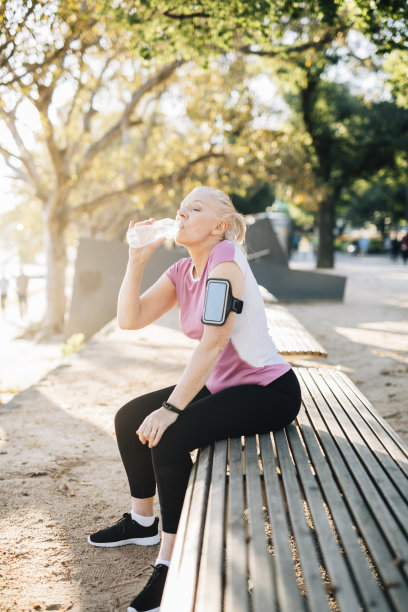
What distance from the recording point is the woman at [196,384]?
2.27 metres

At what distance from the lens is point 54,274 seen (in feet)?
57.1

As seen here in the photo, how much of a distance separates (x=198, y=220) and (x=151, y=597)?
152 cm

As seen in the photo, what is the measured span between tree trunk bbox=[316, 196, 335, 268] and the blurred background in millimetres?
64

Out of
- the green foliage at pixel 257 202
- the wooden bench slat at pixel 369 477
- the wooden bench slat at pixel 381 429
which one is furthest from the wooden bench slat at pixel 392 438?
the green foliage at pixel 257 202

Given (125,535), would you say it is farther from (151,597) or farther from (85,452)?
(85,452)

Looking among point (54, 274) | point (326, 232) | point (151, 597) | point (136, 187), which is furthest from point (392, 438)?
point (326, 232)

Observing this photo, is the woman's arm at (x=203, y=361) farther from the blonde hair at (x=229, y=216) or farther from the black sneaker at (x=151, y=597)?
the black sneaker at (x=151, y=597)

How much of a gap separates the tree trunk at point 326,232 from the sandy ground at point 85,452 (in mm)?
15486

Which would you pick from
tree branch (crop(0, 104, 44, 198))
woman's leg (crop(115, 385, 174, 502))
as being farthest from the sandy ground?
tree branch (crop(0, 104, 44, 198))

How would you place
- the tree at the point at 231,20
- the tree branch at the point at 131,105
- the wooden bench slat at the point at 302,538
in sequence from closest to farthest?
the wooden bench slat at the point at 302,538, the tree at the point at 231,20, the tree branch at the point at 131,105

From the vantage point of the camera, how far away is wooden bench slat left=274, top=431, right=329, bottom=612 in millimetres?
1376

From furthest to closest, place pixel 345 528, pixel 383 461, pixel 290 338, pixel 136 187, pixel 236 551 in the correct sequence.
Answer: pixel 136 187 → pixel 290 338 → pixel 383 461 → pixel 345 528 → pixel 236 551

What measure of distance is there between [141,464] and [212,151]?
51.0 feet

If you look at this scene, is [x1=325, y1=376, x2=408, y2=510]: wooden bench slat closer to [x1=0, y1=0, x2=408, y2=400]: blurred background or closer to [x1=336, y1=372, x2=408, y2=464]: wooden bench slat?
[x1=336, y1=372, x2=408, y2=464]: wooden bench slat
